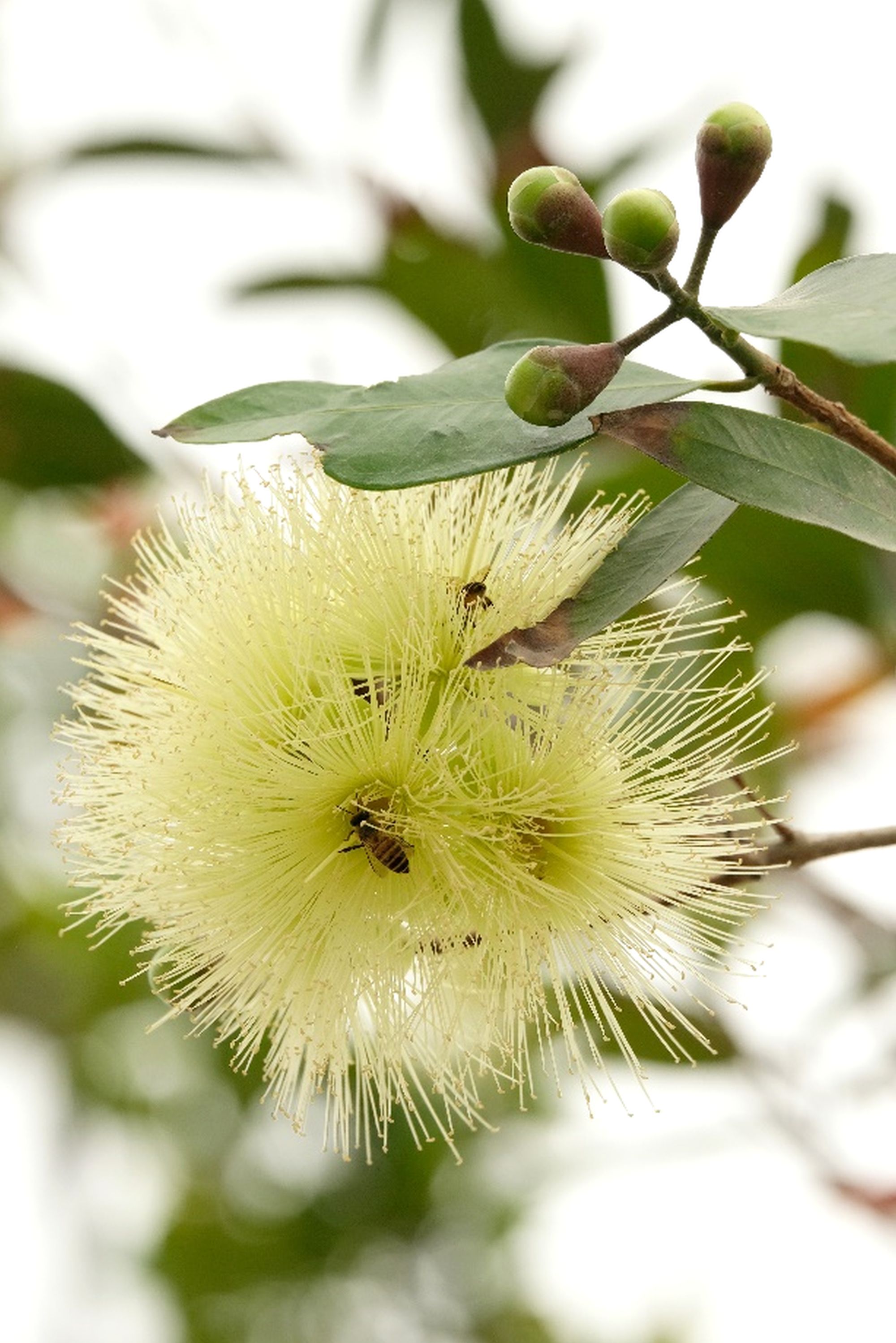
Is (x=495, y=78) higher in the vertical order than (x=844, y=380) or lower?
higher

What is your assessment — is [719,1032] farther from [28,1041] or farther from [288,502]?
[28,1041]

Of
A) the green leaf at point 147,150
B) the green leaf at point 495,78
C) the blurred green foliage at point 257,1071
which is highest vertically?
the green leaf at point 495,78

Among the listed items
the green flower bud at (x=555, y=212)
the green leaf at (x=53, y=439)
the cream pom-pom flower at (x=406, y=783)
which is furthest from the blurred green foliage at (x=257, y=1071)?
the green flower bud at (x=555, y=212)

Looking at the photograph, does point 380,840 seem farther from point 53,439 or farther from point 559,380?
point 53,439

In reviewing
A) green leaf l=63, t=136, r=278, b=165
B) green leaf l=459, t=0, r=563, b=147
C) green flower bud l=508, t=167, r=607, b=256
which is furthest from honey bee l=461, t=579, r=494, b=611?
green leaf l=63, t=136, r=278, b=165

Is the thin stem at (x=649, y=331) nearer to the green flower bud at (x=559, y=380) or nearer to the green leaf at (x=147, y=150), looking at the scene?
the green flower bud at (x=559, y=380)

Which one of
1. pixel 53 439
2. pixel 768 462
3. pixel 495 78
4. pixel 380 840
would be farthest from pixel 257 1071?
pixel 768 462

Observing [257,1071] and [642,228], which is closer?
[642,228]
